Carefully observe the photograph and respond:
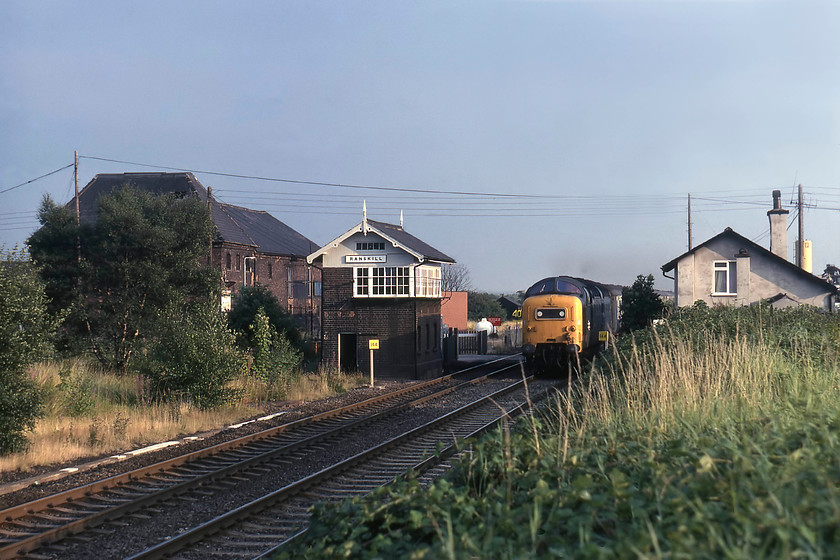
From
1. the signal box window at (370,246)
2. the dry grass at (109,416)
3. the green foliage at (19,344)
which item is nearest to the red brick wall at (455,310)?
the signal box window at (370,246)

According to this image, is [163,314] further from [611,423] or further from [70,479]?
[611,423]

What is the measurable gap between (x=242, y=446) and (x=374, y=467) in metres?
3.18

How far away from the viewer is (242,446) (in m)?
13.7

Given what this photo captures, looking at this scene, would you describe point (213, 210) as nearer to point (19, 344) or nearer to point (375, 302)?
point (375, 302)

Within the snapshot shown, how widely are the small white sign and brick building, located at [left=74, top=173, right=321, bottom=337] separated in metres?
13.7

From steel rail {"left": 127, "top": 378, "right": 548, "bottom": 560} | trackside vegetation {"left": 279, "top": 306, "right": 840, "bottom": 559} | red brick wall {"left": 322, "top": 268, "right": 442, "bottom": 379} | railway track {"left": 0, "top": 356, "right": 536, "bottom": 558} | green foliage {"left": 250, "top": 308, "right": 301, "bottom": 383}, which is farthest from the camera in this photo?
red brick wall {"left": 322, "top": 268, "right": 442, "bottom": 379}

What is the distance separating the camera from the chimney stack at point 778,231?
32.8 m

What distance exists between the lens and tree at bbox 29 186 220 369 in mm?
26109

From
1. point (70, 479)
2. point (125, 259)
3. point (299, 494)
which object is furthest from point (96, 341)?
point (299, 494)

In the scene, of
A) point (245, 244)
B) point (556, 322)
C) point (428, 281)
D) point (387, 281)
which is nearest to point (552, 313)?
point (556, 322)

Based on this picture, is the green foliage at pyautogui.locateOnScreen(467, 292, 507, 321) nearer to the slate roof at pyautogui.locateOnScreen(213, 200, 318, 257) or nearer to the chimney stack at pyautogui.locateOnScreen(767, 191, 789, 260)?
the slate roof at pyautogui.locateOnScreen(213, 200, 318, 257)

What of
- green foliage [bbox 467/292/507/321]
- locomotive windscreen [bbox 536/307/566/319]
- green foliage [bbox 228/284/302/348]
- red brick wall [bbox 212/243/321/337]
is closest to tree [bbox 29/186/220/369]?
green foliage [bbox 228/284/302/348]

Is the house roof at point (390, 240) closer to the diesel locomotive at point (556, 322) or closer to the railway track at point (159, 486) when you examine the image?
the diesel locomotive at point (556, 322)

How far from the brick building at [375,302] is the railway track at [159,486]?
11829 millimetres
